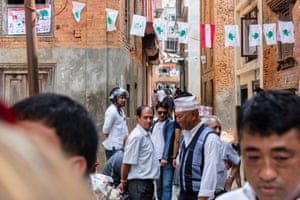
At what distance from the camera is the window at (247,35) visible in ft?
64.2

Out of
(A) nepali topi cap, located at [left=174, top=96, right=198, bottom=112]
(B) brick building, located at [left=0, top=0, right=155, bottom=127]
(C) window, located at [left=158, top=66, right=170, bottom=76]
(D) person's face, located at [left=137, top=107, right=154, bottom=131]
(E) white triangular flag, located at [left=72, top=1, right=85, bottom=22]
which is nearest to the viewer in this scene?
(A) nepali topi cap, located at [left=174, top=96, right=198, bottom=112]

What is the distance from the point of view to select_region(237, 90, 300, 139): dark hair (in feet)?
7.89

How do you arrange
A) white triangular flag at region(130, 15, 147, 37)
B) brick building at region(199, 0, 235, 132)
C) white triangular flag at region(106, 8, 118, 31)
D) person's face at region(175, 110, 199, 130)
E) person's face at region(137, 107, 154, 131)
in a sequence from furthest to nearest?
1. brick building at region(199, 0, 235, 132)
2. white triangular flag at region(130, 15, 147, 37)
3. white triangular flag at region(106, 8, 118, 31)
4. person's face at region(137, 107, 154, 131)
5. person's face at region(175, 110, 199, 130)

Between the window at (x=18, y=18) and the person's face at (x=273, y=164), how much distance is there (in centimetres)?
1285

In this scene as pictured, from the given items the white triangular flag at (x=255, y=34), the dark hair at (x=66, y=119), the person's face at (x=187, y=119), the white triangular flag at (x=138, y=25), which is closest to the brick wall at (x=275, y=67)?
the white triangular flag at (x=255, y=34)

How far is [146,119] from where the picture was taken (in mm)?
8336

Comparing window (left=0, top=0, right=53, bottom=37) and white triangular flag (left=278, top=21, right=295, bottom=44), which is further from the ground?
window (left=0, top=0, right=53, bottom=37)

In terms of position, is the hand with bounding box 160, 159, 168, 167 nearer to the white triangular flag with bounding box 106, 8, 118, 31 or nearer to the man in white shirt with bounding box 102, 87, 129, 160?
the man in white shirt with bounding box 102, 87, 129, 160

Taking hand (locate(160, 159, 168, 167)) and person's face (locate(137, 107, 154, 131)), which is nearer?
person's face (locate(137, 107, 154, 131))

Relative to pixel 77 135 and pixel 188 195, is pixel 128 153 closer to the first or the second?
pixel 188 195

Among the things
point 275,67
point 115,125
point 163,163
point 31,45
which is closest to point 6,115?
point 31,45

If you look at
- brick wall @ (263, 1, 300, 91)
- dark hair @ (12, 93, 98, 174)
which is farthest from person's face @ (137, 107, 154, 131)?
dark hair @ (12, 93, 98, 174)

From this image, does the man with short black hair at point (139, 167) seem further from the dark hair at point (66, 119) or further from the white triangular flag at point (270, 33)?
the white triangular flag at point (270, 33)

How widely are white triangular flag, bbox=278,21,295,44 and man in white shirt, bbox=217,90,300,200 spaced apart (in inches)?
466
